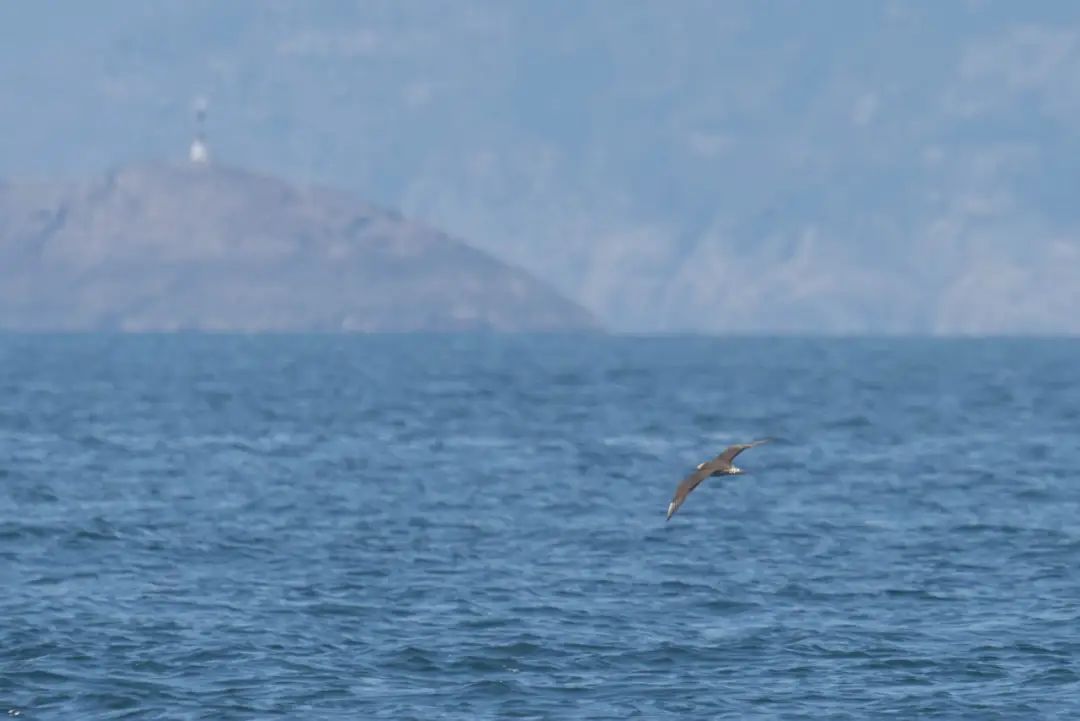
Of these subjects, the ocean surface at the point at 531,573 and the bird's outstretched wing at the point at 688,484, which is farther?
the ocean surface at the point at 531,573

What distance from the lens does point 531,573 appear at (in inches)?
1678

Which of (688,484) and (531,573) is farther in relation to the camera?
(531,573)

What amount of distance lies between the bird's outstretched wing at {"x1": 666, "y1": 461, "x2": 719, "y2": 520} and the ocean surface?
323cm

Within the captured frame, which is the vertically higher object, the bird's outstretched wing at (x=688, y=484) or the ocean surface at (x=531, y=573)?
the bird's outstretched wing at (x=688, y=484)

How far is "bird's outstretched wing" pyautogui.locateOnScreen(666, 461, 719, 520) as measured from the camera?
92.2ft

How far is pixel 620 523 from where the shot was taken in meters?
52.0

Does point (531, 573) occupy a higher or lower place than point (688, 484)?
lower

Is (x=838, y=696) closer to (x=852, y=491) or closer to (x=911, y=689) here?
(x=911, y=689)

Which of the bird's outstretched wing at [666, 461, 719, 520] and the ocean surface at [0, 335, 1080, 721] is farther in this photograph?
the ocean surface at [0, 335, 1080, 721]

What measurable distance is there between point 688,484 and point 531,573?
567 inches

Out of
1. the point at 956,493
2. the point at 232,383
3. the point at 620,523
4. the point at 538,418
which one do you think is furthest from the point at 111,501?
the point at 232,383

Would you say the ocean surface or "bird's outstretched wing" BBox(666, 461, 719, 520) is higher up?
"bird's outstretched wing" BBox(666, 461, 719, 520)

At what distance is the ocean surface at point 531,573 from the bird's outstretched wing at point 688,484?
3228 millimetres

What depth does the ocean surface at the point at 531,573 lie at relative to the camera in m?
31.6
